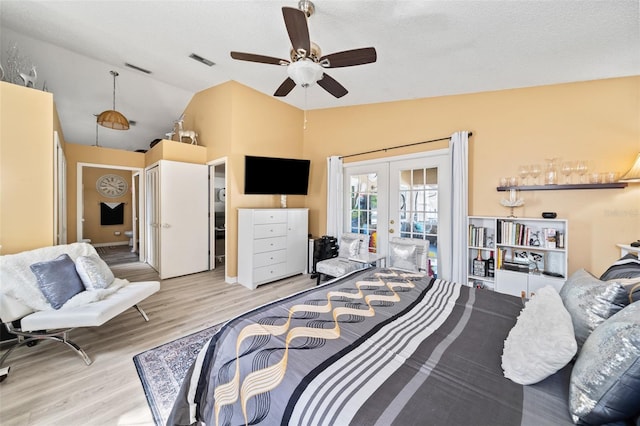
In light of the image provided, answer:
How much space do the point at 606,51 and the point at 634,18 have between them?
1.37 feet

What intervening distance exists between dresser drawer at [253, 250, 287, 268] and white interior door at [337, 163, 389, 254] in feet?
3.39

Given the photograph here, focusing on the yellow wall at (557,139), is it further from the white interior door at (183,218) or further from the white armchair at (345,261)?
the white interior door at (183,218)

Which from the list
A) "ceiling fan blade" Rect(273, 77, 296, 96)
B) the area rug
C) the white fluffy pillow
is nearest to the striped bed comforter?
the white fluffy pillow

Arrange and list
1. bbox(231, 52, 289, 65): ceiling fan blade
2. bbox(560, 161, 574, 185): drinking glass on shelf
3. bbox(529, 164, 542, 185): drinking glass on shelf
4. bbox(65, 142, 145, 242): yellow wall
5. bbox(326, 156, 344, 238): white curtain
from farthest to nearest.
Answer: bbox(65, 142, 145, 242): yellow wall
bbox(326, 156, 344, 238): white curtain
bbox(529, 164, 542, 185): drinking glass on shelf
bbox(560, 161, 574, 185): drinking glass on shelf
bbox(231, 52, 289, 65): ceiling fan blade

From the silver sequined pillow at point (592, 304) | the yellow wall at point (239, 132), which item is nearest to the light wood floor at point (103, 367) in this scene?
the yellow wall at point (239, 132)

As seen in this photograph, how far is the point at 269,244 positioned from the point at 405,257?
206 cm

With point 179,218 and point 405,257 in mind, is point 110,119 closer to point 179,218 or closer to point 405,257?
point 179,218

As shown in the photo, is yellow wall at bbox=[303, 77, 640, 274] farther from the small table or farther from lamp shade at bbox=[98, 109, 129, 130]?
lamp shade at bbox=[98, 109, 129, 130]

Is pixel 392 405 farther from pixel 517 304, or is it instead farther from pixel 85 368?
pixel 85 368

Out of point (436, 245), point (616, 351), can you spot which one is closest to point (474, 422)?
point (616, 351)

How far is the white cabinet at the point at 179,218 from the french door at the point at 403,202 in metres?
2.67

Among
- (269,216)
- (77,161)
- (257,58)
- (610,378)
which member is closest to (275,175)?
(269,216)

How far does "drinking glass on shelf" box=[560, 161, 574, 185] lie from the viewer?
2572 mm

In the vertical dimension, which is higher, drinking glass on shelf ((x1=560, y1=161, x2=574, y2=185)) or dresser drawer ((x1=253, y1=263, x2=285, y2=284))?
drinking glass on shelf ((x1=560, y1=161, x2=574, y2=185))
